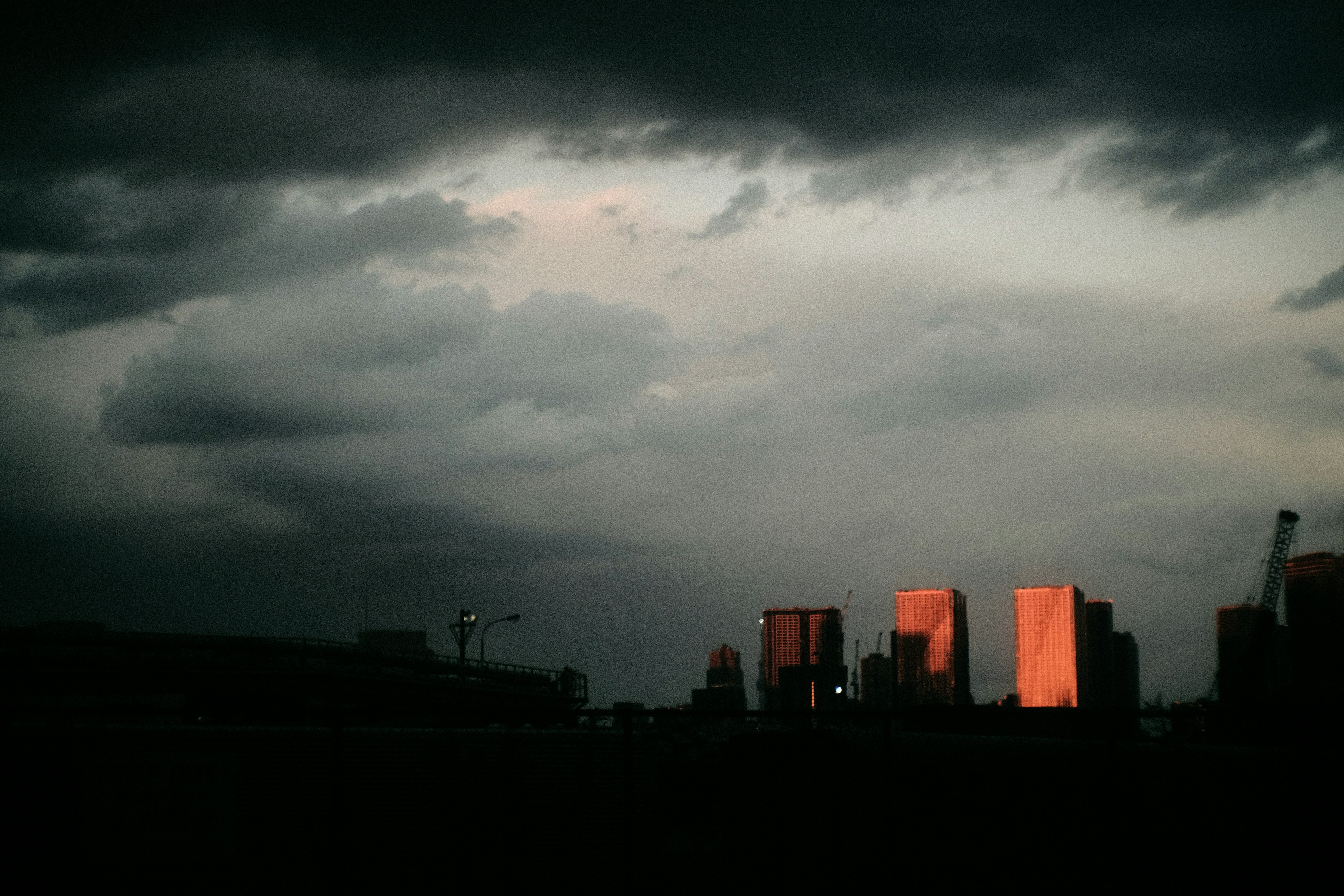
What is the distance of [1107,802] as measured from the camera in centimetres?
1631

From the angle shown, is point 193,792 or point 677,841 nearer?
point 193,792

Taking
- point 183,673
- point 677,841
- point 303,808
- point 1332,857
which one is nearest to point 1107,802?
point 1332,857

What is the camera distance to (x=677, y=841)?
67.7ft

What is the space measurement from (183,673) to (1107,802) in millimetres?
71070

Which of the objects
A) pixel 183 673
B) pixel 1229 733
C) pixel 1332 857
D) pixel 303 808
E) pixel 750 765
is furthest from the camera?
pixel 183 673

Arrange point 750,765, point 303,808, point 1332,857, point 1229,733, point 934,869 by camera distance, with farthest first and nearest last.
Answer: point 1229,733
point 750,765
point 934,869
point 303,808
point 1332,857

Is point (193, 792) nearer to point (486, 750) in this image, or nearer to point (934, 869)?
point (486, 750)

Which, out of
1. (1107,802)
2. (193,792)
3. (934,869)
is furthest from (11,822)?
(1107,802)

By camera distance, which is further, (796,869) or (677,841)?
(677,841)

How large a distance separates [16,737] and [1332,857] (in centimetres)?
1920

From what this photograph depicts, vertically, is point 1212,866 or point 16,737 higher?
point 16,737

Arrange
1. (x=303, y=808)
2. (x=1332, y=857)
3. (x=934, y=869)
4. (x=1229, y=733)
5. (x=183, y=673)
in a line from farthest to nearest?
(x=183, y=673), (x=1229, y=733), (x=934, y=869), (x=303, y=808), (x=1332, y=857)

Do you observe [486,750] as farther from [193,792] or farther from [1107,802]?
[1107,802]

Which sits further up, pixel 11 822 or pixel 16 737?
pixel 16 737
